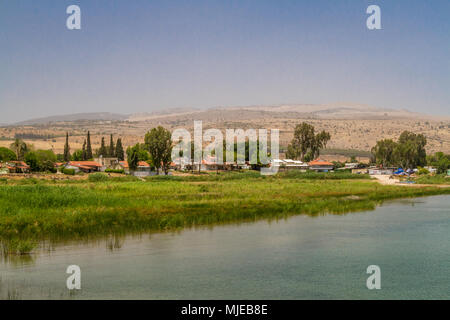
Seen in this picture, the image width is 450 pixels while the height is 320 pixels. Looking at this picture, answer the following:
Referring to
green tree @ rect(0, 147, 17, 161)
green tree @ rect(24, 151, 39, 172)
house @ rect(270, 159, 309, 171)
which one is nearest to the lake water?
green tree @ rect(24, 151, 39, 172)

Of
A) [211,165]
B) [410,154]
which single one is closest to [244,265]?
[211,165]

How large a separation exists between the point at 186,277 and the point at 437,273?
974 cm

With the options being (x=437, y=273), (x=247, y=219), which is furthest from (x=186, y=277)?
(x=247, y=219)

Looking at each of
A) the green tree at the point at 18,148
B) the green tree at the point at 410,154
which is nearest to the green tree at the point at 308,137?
the green tree at the point at 410,154

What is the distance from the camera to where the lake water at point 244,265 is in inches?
711

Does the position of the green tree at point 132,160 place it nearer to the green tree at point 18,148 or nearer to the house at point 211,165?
the green tree at point 18,148

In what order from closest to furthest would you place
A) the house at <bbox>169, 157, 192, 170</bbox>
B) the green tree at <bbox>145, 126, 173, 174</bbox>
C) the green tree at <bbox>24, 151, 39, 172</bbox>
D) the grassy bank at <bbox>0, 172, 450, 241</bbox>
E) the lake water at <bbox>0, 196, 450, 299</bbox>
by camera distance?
1. the lake water at <bbox>0, 196, 450, 299</bbox>
2. the grassy bank at <bbox>0, 172, 450, 241</bbox>
3. the green tree at <bbox>145, 126, 173, 174</bbox>
4. the green tree at <bbox>24, 151, 39, 172</bbox>
5. the house at <bbox>169, 157, 192, 170</bbox>

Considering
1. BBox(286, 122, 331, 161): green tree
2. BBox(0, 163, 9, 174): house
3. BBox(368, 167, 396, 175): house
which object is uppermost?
BBox(286, 122, 331, 161): green tree

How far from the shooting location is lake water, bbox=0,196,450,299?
18062 millimetres

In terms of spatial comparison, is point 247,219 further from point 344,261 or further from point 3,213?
point 3,213

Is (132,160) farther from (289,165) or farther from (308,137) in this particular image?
(308,137)

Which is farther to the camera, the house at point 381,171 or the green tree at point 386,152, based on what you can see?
the green tree at point 386,152

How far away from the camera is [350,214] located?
39656mm

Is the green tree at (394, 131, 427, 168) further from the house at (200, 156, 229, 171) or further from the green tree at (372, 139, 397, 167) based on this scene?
the house at (200, 156, 229, 171)
